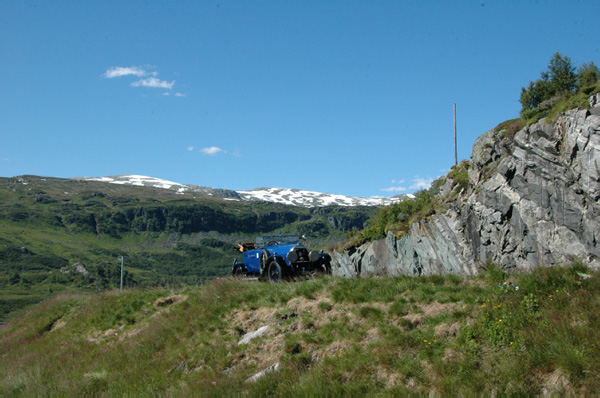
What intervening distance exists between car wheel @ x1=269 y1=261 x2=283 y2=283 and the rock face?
555 inches

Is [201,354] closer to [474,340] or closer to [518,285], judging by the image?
[474,340]

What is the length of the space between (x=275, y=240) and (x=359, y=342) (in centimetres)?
1228

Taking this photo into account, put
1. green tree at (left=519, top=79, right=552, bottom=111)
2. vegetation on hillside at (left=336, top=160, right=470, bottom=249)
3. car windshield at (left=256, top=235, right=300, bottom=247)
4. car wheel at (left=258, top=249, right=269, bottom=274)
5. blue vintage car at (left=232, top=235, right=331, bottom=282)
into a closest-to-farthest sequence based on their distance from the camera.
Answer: blue vintage car at (left=232, top=235, right=331, bottom=282), car wheel at (left=258, top=249, right=269, bottom=274), car windshield at (left=256, top=235, right=300, bottom=247), green tree at (left=519, top=79, right=552, bottom=111), vegetation on hillside at (left=336, top=160, right=470, bottom=249)

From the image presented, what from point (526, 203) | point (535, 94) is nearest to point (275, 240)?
point (526, 203)

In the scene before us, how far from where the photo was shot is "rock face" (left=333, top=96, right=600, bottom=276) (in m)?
33.8

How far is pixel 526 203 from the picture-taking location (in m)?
39.2

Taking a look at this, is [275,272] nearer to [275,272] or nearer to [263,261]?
[275,272]

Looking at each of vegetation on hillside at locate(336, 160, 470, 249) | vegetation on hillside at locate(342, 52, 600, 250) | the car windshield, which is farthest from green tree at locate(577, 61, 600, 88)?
the car windshield

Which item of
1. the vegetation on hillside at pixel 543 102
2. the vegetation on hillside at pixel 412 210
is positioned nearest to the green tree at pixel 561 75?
the vegetation on hillside at pixel 543 102

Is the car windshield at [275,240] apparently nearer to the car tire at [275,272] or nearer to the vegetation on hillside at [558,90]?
the car tire at [275,272]

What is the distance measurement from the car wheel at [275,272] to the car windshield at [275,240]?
2.16 metres

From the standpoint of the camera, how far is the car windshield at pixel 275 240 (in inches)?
821

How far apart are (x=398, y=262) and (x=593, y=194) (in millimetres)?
26318

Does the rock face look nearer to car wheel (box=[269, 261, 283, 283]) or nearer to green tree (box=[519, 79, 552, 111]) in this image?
green tree (box=[519, 79, 552, 111])
